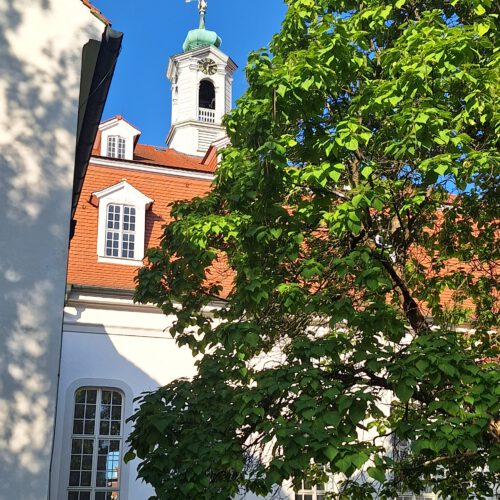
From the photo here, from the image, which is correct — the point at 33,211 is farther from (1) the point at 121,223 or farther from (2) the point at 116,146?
(2) the point at 116,146

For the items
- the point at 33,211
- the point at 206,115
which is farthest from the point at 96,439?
the point at 206,115

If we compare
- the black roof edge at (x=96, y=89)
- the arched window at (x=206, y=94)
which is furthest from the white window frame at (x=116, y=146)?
the black roof edge at (x=96, y=89)

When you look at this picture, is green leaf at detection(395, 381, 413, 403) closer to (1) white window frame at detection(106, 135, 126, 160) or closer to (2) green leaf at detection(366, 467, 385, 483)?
(2) green leaf at detection(366, 467, 385, 483)

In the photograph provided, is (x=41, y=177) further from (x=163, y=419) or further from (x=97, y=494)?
(x=97, y=494)

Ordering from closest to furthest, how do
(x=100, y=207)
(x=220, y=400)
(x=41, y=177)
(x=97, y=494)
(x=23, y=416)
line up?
(x=23, y=416) < (x=41, y=177) < (x=220, y=400) < (x=97, y=494) < (x=100, y=207)

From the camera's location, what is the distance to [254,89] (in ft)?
28.9

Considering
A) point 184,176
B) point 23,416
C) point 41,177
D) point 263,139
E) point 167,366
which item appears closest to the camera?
point 23,416

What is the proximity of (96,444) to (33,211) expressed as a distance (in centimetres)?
901

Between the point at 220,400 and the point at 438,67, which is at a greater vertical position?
the point at 438,67

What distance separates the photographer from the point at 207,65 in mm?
35688

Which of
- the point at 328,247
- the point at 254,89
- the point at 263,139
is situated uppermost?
the point at 254,89

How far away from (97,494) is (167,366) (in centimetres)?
283

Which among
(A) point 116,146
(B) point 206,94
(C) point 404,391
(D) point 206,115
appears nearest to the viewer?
(C) point 404,391

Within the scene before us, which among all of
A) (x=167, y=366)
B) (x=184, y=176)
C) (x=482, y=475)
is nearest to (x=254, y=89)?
(x=482, y=475)
